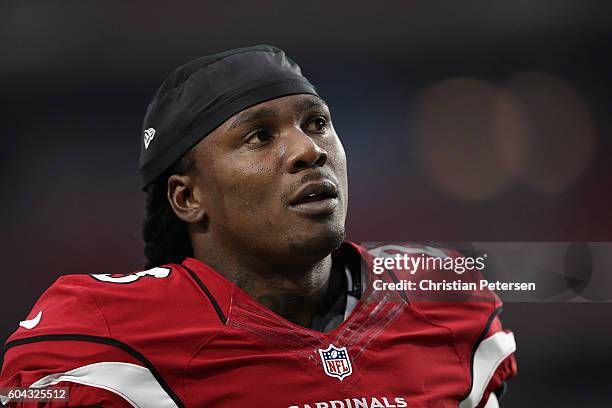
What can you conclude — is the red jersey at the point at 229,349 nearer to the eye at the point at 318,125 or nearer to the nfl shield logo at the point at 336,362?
the nfl shield logo at the point at 336,362

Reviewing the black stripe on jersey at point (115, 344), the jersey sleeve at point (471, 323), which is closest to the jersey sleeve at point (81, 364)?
the black stripe on jersey at point (115, 344)

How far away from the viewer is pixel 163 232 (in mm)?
1423

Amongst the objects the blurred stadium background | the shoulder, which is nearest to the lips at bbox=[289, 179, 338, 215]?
the shoulder

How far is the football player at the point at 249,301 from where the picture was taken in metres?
1.10

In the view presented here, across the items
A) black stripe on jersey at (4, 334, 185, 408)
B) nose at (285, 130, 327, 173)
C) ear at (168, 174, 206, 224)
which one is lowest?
black stripe on jersey at (4, 334, 185, 408)

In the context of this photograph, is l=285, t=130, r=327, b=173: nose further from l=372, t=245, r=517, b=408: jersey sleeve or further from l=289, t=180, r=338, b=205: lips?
l=372, t=245, r=517, b=408: jersey sleeve

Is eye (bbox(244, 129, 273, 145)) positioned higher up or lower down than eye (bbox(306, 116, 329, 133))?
lower down

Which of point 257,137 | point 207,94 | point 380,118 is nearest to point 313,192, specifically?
point 257,137

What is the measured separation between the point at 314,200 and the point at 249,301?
0.62ft

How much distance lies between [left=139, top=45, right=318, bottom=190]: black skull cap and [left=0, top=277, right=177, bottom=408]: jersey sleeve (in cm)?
33

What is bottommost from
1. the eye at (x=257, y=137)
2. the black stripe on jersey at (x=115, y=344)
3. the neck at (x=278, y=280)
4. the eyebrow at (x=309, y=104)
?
the black stripe on jersey at (x=115, y=344)

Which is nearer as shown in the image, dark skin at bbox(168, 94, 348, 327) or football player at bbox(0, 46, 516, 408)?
football player at bbox(0, 46, 516, 408)

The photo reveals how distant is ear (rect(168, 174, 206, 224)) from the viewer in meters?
1.33

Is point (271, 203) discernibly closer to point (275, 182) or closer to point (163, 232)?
point (275, 182)
